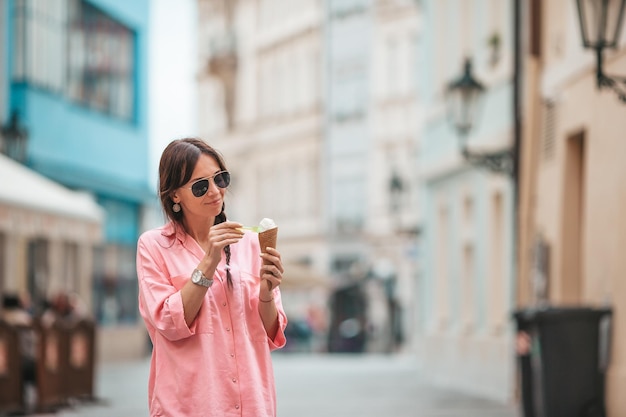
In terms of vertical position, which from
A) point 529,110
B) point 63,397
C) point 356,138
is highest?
point 356,138

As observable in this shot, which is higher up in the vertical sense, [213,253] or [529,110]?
[529,110]

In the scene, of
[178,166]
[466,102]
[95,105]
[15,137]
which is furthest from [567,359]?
[95,105]

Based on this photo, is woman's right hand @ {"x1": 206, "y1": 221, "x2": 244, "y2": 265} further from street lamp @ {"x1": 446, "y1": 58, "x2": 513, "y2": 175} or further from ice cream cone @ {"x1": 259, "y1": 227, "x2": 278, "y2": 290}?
street lamp @ {"x1": 446, "y1": 58, "x2": 513, "y2": 175}

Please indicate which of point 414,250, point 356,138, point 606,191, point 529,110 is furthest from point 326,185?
point 606,191

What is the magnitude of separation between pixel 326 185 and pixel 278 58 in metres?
7.20

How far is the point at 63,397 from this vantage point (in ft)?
60.5

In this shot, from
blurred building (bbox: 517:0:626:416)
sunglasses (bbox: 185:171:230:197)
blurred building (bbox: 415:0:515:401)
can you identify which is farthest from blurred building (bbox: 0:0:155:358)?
sunglasses (bbox: 185:171:230:197)

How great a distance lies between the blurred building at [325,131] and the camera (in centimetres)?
5828

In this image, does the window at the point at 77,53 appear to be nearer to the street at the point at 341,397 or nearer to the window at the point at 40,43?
the window at the point at 40,43

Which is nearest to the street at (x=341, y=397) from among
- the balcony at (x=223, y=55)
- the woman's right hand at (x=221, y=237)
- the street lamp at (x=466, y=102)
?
the street lamp at (x=466, y=102)

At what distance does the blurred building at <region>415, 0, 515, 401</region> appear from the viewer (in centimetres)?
2453

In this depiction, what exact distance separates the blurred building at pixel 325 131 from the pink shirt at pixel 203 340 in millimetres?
46982

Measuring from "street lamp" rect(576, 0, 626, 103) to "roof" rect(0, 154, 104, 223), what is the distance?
622 centimetres

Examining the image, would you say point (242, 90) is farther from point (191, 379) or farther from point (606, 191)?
point (191, 379)
